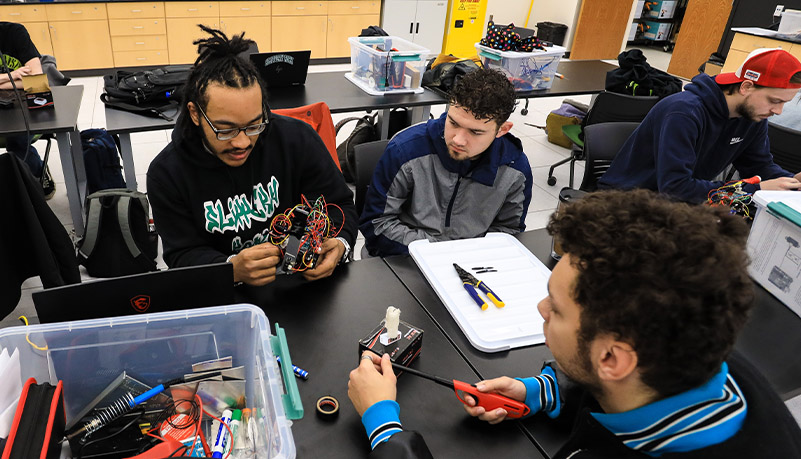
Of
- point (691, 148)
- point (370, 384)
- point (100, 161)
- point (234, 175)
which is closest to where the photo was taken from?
point (370, 384)

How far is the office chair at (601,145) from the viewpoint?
7.95 feet

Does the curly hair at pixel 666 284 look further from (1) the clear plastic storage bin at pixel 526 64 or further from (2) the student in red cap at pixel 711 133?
(1) the clear plastic storage bin at pixel 526 64

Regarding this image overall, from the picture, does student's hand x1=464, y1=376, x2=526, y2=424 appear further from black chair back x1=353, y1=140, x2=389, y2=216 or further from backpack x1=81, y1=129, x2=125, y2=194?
backpack x1=81, y1=129, x2=125, y2=194

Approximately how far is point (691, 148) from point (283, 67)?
2181mm

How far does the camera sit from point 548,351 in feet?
3.86

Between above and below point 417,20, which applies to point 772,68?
above

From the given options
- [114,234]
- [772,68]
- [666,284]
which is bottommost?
[114,234]

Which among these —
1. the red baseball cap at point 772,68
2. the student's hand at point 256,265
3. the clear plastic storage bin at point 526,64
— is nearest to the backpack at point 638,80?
the clear plastic storage bin at point 526,64

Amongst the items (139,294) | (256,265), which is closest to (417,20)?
(256,265)

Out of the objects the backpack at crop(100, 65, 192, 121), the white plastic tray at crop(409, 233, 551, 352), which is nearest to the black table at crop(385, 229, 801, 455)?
the white plastic tray at crop(409, 233, 551, 352)

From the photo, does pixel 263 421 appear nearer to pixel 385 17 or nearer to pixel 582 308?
pixel 582 308

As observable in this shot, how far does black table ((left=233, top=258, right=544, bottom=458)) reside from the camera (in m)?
0.93

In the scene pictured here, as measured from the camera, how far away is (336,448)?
91 centimetres

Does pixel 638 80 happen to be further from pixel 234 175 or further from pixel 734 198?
pixel 234 175
